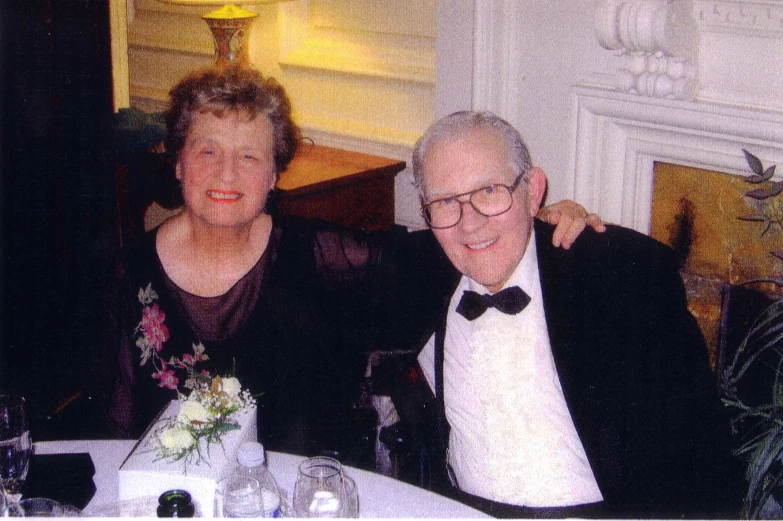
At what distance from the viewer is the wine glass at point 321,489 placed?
1299mm

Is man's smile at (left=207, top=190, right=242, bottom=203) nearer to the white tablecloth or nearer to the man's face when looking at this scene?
the man's face

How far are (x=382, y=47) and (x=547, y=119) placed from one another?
1030 millimetres

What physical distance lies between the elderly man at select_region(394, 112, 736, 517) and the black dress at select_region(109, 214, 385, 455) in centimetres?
38

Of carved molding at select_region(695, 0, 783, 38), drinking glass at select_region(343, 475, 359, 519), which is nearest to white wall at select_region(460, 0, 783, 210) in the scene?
carved molding at select_region(695, 0, 783, 38)

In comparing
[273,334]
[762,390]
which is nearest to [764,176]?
[762,390]

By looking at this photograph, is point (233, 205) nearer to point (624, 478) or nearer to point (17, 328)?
point (624, 478)

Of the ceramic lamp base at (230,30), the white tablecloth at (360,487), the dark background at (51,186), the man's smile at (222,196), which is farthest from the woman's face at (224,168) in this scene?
the ceramic lamp base at (230,30)

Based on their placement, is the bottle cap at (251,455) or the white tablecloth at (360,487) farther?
the white tablecloth at (360,487)

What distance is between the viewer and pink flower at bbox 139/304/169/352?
81.0 inches

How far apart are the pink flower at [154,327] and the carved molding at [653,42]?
1382 millimetres

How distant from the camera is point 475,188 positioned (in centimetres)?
175

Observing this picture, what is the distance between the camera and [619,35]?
2.38 meters

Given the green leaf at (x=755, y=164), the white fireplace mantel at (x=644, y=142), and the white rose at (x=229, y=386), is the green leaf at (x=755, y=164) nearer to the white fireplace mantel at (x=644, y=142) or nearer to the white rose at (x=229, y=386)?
the white fireplace mantel at (x=644, y=142)

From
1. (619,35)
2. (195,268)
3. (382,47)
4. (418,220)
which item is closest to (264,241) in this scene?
(195,268)
